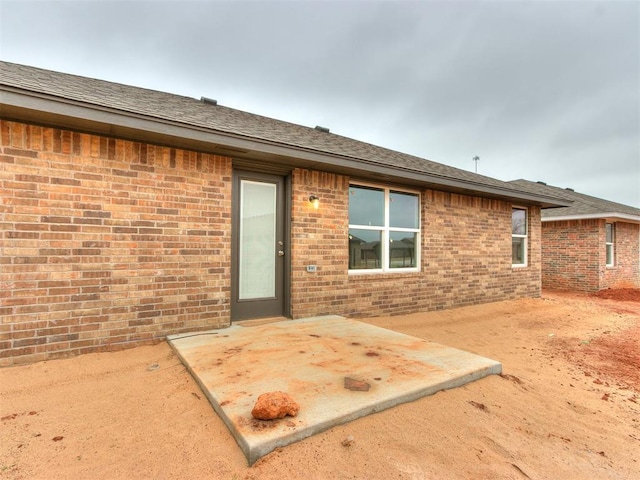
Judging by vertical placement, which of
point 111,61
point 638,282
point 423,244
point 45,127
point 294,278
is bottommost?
point 638,282

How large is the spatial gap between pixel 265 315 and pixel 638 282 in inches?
664

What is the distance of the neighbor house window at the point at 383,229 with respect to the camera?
17.7 ft

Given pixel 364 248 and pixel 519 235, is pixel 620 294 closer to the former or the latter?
pixel 519 235

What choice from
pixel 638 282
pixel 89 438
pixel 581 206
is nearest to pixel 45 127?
pixel 89 438

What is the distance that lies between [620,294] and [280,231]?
1312 centimetres

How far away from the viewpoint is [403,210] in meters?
Answer: 6.05

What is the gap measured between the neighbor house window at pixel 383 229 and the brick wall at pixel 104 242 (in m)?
2.43

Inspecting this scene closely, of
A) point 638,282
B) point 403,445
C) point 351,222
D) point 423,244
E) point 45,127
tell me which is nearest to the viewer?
point 403,445

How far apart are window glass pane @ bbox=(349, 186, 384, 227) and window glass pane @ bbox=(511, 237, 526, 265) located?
5060mm

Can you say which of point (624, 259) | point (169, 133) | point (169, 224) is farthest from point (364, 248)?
point (624, 259)

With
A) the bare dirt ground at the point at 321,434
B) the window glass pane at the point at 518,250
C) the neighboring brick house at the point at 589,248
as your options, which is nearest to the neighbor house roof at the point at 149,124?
the bare dirt ground at the point at 321,434

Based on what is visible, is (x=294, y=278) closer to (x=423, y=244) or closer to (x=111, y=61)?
(x=423, y=244)

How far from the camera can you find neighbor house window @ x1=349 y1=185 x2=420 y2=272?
5.39m

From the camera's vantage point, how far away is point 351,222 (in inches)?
209
